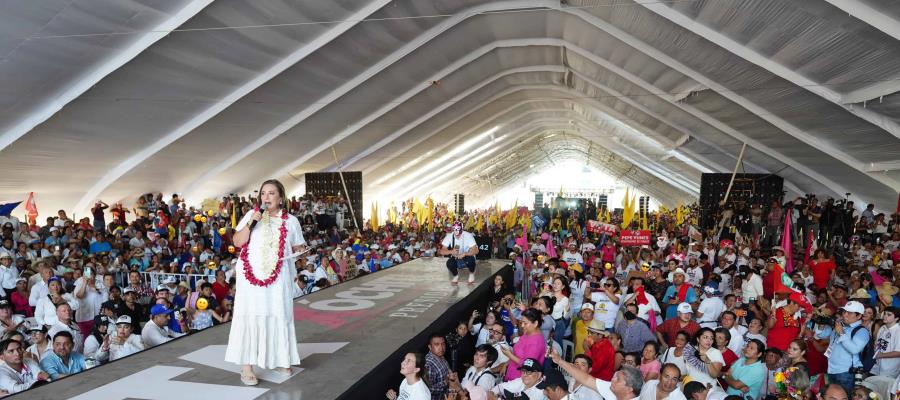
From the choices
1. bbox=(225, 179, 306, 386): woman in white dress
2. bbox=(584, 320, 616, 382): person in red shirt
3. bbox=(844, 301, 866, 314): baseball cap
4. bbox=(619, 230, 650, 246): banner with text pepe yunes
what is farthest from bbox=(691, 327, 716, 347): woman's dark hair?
bbox=(619, 230, 650, 246): banner with text pepe yunes

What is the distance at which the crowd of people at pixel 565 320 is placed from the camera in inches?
212

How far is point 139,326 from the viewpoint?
7.66 meters

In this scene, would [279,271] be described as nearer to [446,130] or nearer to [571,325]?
[571,325]

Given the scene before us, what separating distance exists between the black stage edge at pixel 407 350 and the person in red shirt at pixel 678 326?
A: 8.16 feet

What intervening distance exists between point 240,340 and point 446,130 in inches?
933

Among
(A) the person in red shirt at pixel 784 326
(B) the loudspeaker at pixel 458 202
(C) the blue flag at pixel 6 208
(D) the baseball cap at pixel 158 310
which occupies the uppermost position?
(B) the loudspeaker at pixel 458 202

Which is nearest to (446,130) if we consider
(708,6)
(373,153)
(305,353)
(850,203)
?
(373,153)

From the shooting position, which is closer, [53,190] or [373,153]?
[53,190]

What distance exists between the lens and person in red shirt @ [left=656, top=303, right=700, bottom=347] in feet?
22.7

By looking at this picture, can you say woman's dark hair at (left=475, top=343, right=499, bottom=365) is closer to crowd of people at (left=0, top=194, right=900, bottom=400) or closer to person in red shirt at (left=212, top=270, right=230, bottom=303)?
crowd of people at (left=0, top=194, right=900, bottom=400)

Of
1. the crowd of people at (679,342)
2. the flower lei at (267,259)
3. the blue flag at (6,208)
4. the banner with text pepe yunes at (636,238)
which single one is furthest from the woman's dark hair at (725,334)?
the blue flag at (6,208)

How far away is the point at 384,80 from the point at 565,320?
11.6 m

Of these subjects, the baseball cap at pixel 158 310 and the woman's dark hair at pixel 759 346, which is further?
the baseball cap at pixel 158 310

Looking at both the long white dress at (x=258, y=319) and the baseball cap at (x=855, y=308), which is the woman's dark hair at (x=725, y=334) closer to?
the baseball cap at (x=855, y=308)
